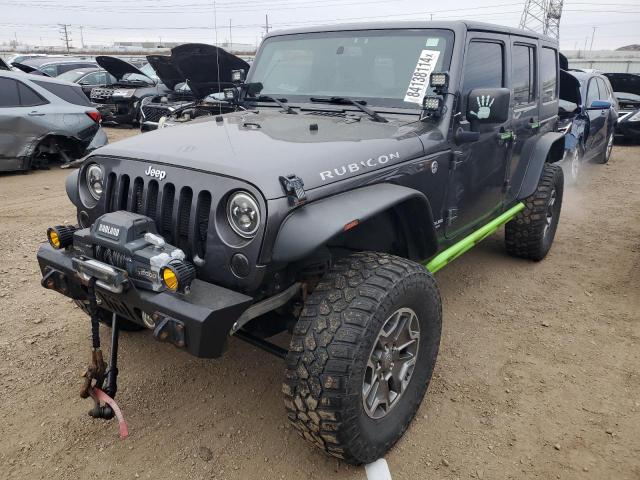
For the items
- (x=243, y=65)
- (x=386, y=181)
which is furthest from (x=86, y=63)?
(x=386, y=181)

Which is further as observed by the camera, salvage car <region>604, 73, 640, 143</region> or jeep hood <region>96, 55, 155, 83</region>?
salvage car <region>604, 73, 640, 143</region>

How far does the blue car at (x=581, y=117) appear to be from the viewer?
23.9ft

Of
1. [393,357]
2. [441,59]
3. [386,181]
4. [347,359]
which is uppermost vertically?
[441,59]

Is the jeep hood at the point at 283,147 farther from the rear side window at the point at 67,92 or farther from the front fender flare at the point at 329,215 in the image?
the rear side window at the point at 67,92

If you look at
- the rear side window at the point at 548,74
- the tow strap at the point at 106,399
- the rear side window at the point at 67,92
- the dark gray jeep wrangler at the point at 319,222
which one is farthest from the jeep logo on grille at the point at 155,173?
the rear side window at the point at 67,92

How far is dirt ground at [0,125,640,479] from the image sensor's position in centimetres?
250

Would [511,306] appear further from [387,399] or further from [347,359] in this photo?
[347,359]

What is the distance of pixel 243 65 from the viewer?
254 inches

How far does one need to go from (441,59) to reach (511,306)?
206cm

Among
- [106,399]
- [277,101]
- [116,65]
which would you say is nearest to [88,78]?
[116,65]

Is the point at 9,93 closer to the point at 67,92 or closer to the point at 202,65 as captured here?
the point at 67,92

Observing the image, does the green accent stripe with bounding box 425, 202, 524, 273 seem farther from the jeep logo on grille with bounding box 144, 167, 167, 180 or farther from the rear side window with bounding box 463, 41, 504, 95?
the jeep logo on grille with bounding box 144, 167, 167, 180

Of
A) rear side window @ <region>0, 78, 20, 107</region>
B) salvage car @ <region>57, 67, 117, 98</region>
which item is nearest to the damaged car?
rear side window @ <region>0, 78, 20, 107</region>

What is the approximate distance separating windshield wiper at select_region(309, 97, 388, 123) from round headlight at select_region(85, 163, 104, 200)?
1.47 m
